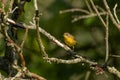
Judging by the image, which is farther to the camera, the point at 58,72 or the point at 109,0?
the point at 58,72

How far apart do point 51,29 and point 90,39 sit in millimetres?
641

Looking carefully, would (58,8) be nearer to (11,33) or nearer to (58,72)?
(58,72)

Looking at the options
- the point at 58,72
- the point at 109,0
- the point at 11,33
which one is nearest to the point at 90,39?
the point at 58,72

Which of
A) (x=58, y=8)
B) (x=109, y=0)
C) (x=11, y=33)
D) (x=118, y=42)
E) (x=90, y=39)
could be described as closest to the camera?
(x=11, y=33)

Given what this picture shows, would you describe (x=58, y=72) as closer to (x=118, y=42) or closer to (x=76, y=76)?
(x=76, y=76)

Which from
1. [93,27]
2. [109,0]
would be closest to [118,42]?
[93,27]

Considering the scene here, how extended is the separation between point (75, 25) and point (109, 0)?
124cm

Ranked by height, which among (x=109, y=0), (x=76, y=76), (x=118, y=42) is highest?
(x=109, y=0)

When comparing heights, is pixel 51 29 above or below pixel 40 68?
above

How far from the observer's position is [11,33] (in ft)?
10.1

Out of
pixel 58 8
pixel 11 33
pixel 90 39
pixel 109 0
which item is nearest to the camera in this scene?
pixel 11 33

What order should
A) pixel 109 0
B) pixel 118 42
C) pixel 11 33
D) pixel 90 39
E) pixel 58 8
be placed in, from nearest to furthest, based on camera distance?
1. pixel 11 33
2. pixel 109 0
3. pixel 118 42
4. pixel 58 8
5. pixel 90 39

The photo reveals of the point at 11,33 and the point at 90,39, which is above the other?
the point at 11,33

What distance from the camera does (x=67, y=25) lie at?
490 cm
